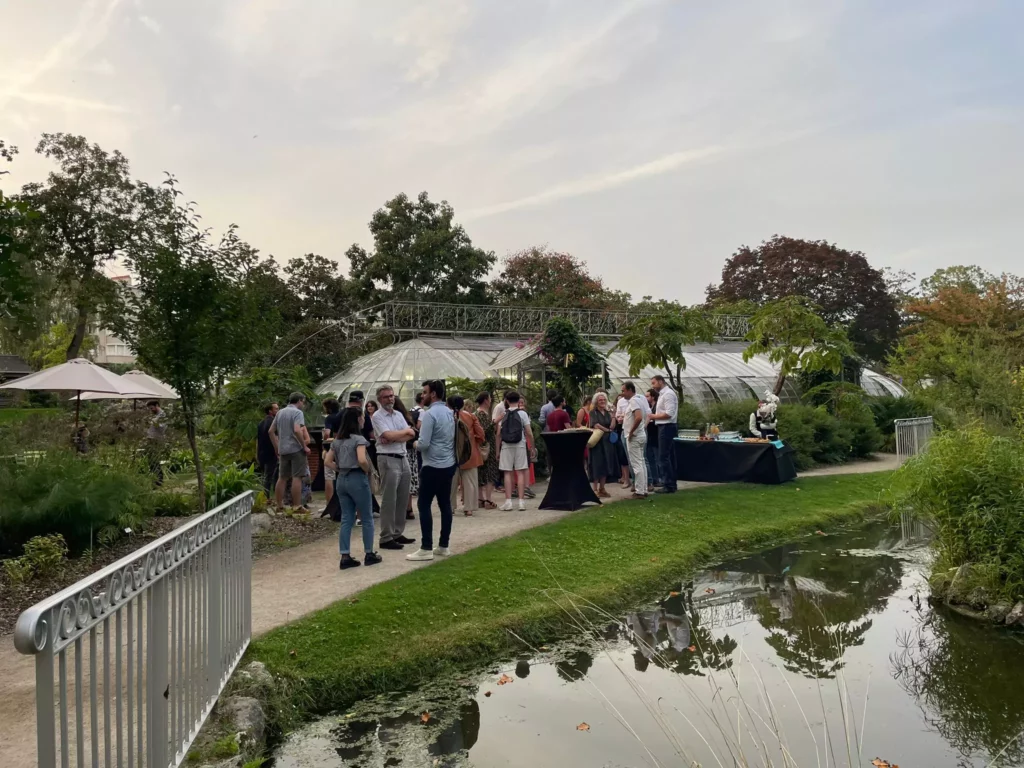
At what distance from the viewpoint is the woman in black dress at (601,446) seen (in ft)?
37.9

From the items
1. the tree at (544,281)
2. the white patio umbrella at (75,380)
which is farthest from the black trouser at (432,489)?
the tree at (544,281)

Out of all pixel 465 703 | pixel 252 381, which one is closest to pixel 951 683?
pixel 465 703

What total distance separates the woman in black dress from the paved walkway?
0.50 m

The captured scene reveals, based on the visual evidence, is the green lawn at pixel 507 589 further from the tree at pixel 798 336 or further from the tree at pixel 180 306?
the tree at pixel 798 336

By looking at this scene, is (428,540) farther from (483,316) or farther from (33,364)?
(33,364)

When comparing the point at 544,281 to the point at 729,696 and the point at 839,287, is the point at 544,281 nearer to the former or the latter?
the point at 839,287

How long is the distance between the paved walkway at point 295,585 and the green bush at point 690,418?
542 centimetres

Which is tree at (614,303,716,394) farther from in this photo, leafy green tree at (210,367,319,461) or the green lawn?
leafy green tree at (210,367,319,461)

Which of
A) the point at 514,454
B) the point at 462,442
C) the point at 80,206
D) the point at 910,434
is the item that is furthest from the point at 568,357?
the point at 80,206

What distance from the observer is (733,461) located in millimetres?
12992

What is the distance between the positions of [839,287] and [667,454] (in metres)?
33.5

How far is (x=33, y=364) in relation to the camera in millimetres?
54156

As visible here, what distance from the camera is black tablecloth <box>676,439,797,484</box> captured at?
1272 centimetres

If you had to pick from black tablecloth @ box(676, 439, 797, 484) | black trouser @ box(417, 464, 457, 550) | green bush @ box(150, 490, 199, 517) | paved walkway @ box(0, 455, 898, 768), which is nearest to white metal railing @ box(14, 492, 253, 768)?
paved walkway @ box(0, 455, 898, 768)
